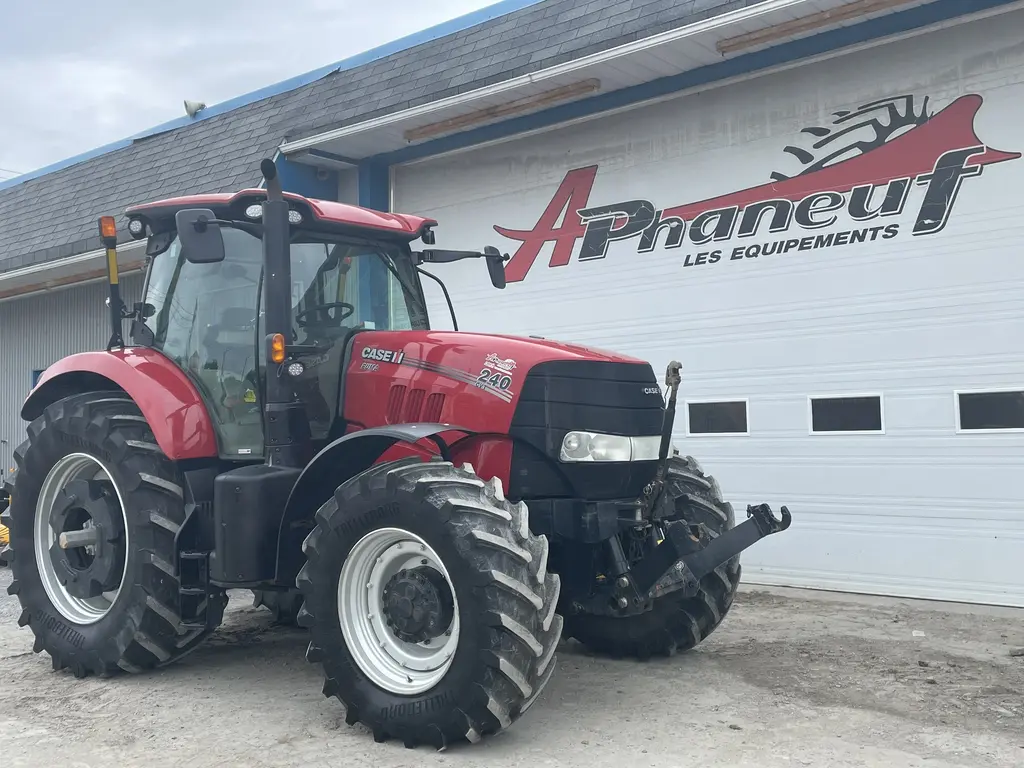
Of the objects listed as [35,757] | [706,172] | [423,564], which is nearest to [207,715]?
[35,757]

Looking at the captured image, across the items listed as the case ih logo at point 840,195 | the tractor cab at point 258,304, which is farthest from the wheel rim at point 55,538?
the case ih logo at point 840,195

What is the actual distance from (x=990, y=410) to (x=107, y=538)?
600cm

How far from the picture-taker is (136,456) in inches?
212

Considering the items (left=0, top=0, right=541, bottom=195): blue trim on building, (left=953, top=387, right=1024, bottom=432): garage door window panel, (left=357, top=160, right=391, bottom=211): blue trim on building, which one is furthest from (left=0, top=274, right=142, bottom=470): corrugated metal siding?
(left=953, top=387, right=1024, bottom=432): garage door window panel

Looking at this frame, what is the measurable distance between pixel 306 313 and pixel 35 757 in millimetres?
2425

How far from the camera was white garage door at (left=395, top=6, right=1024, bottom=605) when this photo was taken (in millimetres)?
7473

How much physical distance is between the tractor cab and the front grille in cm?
110

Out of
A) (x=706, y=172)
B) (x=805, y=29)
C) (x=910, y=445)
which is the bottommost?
(x=910, y=445)

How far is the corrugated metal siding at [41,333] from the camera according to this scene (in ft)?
48.2

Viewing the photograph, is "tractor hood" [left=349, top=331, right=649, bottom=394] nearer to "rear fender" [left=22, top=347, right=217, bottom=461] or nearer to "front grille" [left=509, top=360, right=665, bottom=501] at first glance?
"front grille" [left=509, top=360, right=665, bottom=501]

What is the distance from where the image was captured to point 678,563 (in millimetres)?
4984

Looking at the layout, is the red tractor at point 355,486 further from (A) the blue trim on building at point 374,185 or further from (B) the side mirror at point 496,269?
(A) the blue trim on building at point 374,185

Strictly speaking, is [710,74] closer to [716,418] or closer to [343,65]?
[716,418]

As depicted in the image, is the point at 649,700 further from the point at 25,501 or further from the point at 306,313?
the point at 25,501
